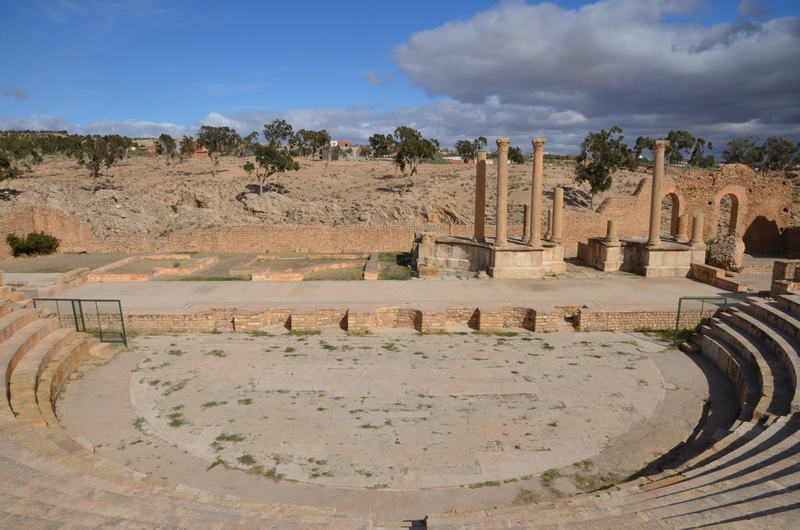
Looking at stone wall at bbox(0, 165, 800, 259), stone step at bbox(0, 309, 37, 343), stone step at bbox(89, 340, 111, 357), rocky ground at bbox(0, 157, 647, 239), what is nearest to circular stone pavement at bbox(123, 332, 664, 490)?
stone step at bbox(89, 340, 111, 357)

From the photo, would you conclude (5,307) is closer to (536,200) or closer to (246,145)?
(536,200)

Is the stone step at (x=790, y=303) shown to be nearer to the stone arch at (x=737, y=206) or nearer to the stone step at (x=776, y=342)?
the stone step at (x=776, y=342)

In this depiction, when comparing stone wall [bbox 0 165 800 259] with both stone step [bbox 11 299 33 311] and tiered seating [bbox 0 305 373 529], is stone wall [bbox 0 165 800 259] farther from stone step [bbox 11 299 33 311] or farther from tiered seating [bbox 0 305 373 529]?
tiered seating [bbox 0 305 373 529]

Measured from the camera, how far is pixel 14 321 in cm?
1087

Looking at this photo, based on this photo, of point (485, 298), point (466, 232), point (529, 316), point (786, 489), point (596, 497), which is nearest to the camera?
point (786, 489)

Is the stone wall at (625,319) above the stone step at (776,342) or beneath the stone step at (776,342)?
beneath

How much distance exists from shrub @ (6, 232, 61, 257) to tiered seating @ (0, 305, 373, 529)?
61.9ft

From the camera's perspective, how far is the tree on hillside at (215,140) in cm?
5669

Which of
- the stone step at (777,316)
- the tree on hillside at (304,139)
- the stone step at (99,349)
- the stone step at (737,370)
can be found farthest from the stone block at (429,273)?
the tree on hillside at (304,139)

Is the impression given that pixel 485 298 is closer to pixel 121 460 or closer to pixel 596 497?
pixel 596 497

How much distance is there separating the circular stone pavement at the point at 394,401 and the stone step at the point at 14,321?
2.39 meters

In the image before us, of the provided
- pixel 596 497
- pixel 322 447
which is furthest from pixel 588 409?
pixel 322 447

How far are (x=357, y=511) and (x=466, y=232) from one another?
21028mm

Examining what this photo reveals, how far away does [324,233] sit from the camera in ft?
85.9
